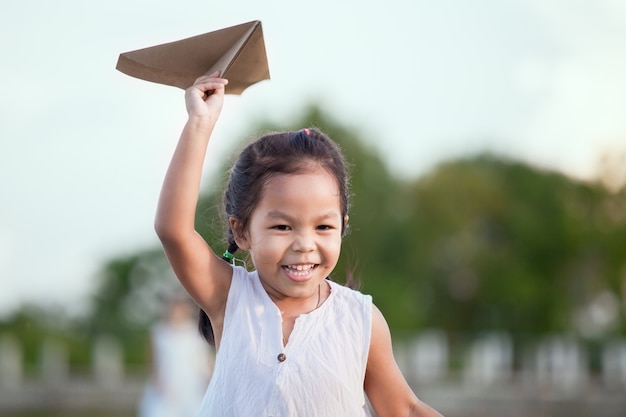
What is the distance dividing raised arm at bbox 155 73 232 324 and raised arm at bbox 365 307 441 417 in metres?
0.51

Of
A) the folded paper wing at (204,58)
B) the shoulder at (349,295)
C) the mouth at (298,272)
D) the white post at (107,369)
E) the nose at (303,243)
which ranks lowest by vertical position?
the white post at (107,369)

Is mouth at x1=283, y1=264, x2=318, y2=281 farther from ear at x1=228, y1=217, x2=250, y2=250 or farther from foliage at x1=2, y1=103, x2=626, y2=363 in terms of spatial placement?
foliage at x1=2, y1=103, x2=626, y2=363

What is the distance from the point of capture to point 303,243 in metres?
3.12

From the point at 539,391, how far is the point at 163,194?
18434mm

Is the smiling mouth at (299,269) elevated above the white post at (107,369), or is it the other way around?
the smiling mouth at (299,269)

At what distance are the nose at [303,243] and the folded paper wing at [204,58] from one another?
1.85ft

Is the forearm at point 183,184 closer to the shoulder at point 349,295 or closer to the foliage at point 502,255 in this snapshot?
the shoulder at point 349,295

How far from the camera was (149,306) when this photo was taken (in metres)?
54.4

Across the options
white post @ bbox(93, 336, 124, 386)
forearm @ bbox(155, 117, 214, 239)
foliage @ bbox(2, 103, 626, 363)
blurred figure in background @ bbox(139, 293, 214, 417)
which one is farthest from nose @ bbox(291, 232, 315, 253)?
foliage @ bbox(2, 103, 626, 363)

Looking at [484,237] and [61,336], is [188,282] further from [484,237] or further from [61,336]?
[484,237]

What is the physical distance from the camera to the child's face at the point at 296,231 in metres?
3.15

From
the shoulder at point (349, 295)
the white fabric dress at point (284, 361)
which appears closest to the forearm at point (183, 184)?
the white fabric dress at point (284, 361)

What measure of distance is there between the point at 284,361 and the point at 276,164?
59 cm

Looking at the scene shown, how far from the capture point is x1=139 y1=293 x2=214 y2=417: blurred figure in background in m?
9.40
